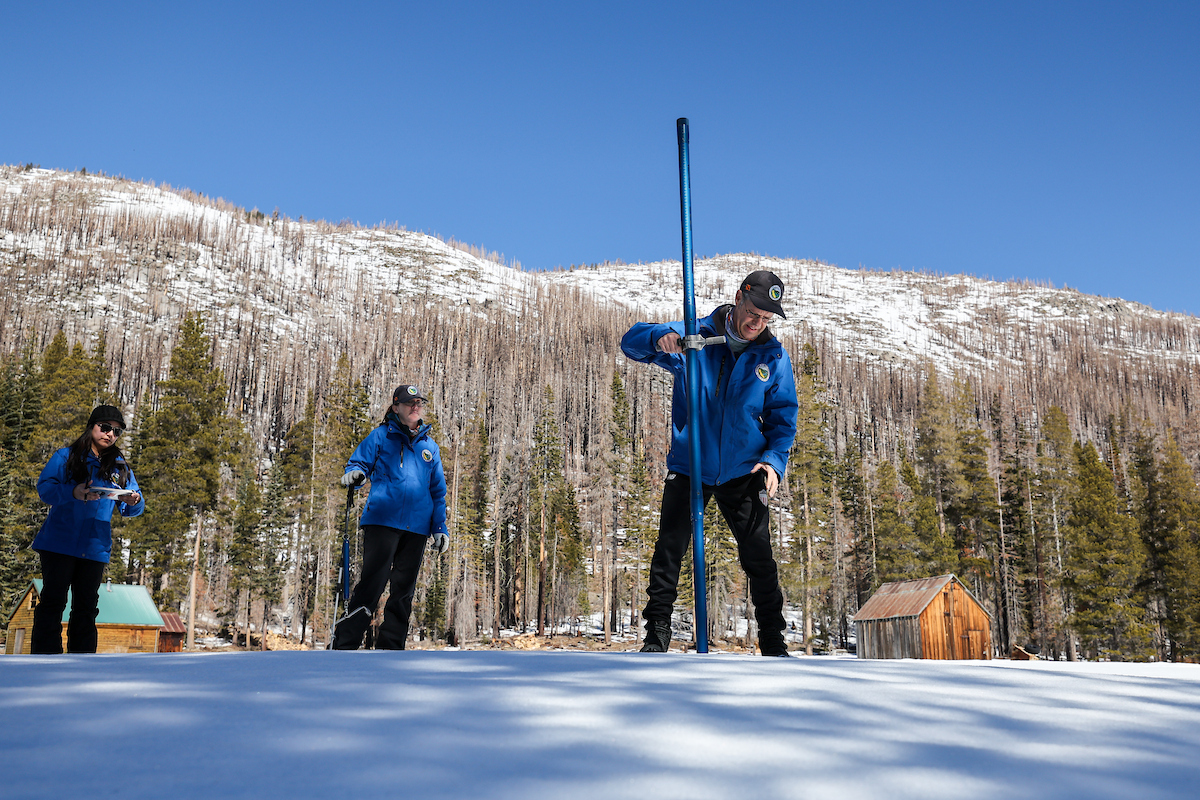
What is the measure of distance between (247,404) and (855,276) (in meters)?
115

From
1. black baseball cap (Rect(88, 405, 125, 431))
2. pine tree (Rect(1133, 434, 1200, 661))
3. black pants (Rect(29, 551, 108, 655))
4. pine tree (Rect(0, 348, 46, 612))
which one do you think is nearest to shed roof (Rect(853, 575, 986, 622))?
pine tree (Rect(1133, 434, 1200, 661))

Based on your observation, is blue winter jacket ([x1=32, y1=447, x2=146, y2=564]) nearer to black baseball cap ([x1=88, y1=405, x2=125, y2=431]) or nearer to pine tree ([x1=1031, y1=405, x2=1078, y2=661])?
black baseball cap ([x1=88, y1=405, x2=125, y2=431])

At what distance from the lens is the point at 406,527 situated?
16.5ft

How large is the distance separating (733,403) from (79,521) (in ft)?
13.6

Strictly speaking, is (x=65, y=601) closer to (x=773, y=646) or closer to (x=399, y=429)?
(x=399, y=429)

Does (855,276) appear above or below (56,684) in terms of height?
above

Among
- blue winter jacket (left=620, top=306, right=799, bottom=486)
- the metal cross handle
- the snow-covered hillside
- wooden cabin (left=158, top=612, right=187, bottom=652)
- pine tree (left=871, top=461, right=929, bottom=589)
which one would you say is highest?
the snow-covered hillside

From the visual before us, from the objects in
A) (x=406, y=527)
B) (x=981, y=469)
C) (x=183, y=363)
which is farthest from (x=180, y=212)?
(x=406, y=527)

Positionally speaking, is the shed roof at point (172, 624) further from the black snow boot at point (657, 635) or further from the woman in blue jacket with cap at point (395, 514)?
the black snow boot at point (657, 635)

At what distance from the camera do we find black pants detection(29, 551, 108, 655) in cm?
470

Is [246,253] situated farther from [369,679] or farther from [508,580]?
[369,679]

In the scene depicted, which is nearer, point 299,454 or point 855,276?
point 299,454

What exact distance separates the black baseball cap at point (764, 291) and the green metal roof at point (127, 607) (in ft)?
83.4

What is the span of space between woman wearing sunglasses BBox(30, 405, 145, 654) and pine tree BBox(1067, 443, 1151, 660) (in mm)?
33604
